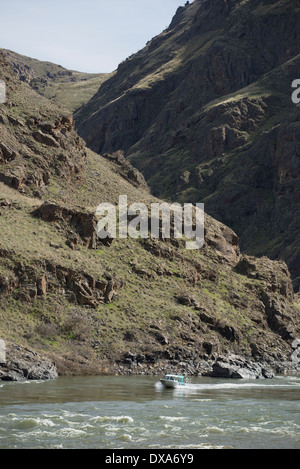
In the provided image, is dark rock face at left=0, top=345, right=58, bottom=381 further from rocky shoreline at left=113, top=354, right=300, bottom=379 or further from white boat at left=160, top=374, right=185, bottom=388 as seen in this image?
white boat at left=160, top=374, right=185, bottom=388

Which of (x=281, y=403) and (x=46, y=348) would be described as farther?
(x=46, y=348)

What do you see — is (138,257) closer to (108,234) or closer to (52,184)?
(108,234)

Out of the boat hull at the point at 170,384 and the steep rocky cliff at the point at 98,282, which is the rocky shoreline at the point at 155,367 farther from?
the boat hull at the point at 170,384

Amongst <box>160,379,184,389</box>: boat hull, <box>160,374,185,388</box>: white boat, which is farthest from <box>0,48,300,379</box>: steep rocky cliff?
<box>160,379,184,389</box>: boat hull

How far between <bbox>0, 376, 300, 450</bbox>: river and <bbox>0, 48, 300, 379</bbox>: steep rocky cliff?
49.5 ft

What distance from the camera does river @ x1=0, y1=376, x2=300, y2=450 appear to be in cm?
4159

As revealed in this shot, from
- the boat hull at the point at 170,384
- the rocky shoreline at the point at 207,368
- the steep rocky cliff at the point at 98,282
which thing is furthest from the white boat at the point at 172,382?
the rocky shoreline at the point at 207,368

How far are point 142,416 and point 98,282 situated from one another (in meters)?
50.0

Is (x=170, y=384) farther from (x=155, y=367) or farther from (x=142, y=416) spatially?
(x=142, y=416)

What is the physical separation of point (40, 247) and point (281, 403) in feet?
157

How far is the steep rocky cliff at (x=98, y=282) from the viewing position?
298 ft

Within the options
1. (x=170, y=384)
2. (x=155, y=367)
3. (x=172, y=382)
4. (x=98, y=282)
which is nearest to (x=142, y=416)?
(x=170, y=384)

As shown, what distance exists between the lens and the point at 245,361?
101 m

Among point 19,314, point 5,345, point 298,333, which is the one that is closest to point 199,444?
point 5,345
